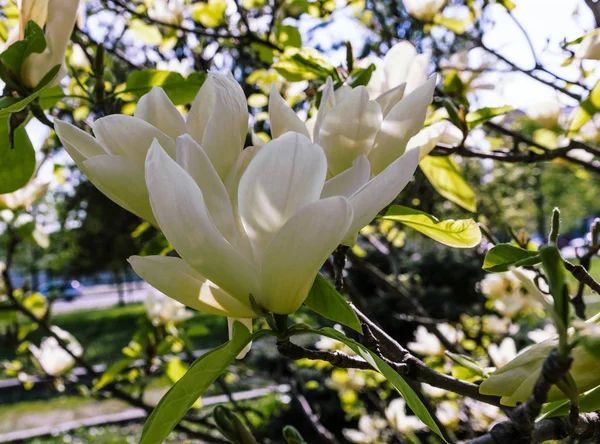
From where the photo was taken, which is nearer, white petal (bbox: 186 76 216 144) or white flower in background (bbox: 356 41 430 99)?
white petal (bbox: 186 76 216 144)

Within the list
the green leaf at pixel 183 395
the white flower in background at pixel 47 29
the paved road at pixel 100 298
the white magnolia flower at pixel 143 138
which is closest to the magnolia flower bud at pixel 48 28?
the white flower in background at pixel 47 29

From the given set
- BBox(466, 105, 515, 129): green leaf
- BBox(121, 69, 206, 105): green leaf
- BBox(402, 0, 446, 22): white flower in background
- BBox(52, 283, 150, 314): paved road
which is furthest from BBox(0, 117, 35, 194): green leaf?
BBox(52, 283, 150, 314): paved road

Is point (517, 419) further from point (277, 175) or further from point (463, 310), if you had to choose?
point (463, 310)

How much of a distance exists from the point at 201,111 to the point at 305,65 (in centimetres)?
43

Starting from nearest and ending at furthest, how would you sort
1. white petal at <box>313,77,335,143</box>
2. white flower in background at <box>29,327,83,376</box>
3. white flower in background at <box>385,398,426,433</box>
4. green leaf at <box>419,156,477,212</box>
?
white petal at <box>313,77,335,143</box> → green leaf at <box>419,156,477,212</box> → white flower in background at <box>29,327,83,376</box> → white flower in background at <box>385,398,426,433</box>

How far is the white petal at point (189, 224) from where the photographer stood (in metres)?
0.37

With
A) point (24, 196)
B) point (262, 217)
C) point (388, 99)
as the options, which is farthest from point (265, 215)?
point (24, 196)

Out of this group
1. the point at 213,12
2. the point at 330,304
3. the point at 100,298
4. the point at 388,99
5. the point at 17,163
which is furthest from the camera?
the point at 100,298

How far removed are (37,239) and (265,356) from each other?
12.3ft

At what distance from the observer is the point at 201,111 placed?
0.48 meters

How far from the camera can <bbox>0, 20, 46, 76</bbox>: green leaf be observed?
24.3 inches

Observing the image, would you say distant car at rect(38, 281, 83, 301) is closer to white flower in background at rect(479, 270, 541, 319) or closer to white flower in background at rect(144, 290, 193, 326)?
white flower in background at rect(144, 290, 193, 326)

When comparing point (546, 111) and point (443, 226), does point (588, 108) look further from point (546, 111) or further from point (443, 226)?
point (546, 111)

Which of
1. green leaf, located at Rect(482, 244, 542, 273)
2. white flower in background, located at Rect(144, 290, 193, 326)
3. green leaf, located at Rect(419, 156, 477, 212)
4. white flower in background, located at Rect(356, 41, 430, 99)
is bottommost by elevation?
white flower in background, located at Rect(144, 290, 193, 326)
